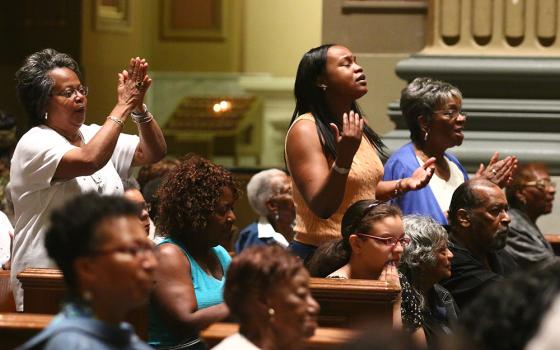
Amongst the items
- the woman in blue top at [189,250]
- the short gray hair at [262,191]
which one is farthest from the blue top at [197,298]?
the short gray hair at [262,191]

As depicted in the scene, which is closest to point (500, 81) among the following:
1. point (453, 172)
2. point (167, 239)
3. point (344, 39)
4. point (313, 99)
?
point (344, 39)

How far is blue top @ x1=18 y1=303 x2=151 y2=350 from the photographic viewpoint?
3.26 metres

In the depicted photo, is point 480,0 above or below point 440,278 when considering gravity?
above

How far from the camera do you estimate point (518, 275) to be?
313 centimetres

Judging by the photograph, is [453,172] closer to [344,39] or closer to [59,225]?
[344,39]

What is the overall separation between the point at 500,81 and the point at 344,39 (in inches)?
39.9

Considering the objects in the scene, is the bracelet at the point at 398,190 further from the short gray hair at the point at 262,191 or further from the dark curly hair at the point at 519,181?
the short gray hair at the point at 262,191

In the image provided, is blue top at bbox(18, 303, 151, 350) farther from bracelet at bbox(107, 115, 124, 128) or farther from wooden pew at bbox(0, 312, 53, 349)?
bracelet at bbox(107, 115, 124, 128)

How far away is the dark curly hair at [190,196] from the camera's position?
5.01 m

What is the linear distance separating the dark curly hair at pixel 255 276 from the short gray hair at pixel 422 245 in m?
1.77

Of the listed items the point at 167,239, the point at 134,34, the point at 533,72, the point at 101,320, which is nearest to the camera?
the point at 101,320

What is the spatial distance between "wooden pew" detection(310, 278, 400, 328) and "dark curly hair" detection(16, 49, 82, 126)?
4.17ft

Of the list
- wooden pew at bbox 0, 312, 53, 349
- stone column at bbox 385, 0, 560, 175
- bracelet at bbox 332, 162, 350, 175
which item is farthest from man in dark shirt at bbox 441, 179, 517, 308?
wooden pew at bbox 0, 312, 53, 349

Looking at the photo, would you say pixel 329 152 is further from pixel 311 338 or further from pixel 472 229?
pixel 311 338
